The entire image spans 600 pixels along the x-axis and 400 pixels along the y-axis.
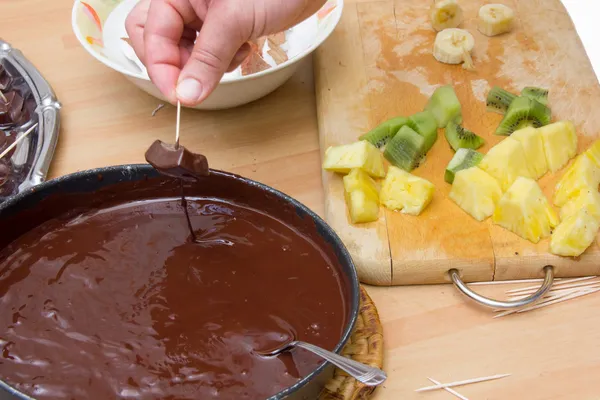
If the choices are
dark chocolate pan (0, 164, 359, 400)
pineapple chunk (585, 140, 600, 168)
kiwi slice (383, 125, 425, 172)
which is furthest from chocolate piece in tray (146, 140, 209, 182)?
pineapple chunk (585, 140, 600, 168)

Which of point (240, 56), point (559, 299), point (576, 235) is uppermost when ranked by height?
point (240, 56)

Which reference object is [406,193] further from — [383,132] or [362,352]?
[362,352]

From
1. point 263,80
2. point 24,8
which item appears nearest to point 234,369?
point 263,80

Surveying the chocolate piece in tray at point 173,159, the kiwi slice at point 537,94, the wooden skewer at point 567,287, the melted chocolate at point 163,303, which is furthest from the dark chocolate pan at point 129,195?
the kiwi slice at point 537,94

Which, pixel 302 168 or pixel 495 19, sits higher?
pixel 495 19

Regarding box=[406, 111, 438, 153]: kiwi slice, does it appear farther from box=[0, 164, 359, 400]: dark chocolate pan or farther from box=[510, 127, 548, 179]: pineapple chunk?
box=[0, 164, 359, 400]: dark chocolate pan

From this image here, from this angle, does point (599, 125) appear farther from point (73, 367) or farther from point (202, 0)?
point (73, 367)

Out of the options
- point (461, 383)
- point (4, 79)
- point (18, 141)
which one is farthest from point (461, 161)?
point (4, 79)

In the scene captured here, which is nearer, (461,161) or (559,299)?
(559,299)
